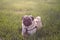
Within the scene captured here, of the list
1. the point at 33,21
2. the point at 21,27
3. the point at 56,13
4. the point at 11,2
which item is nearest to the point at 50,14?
the point at 56,13

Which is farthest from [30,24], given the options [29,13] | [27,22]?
[29,13]

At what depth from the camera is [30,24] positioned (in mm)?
1620

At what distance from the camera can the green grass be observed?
1.68 meters

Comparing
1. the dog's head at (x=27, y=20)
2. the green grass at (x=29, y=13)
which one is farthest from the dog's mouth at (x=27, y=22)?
the green grass at (x=29, y=13)

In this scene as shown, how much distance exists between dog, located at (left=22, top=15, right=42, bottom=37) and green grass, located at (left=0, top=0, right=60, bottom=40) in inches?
1.8

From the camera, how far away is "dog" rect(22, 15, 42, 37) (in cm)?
161

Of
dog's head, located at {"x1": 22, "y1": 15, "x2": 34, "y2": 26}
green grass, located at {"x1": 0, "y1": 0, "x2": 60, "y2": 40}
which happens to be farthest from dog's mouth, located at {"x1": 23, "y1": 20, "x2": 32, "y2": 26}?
green grass, located at {"x1": 0, "y1": 0, "x2": 60, "y2": 40}

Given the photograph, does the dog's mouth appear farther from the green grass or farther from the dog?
the green grass

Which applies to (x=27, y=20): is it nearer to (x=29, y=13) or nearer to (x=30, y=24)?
(x=30, y=24)

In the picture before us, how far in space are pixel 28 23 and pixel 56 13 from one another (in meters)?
0.37

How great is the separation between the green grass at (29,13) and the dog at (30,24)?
0.05 m

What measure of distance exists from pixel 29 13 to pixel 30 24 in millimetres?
187

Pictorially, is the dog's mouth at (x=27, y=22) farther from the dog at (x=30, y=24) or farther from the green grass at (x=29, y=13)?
the green grass at (x=29, y=13)

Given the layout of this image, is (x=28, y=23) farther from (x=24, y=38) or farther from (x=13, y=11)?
(x=13, y=11)
